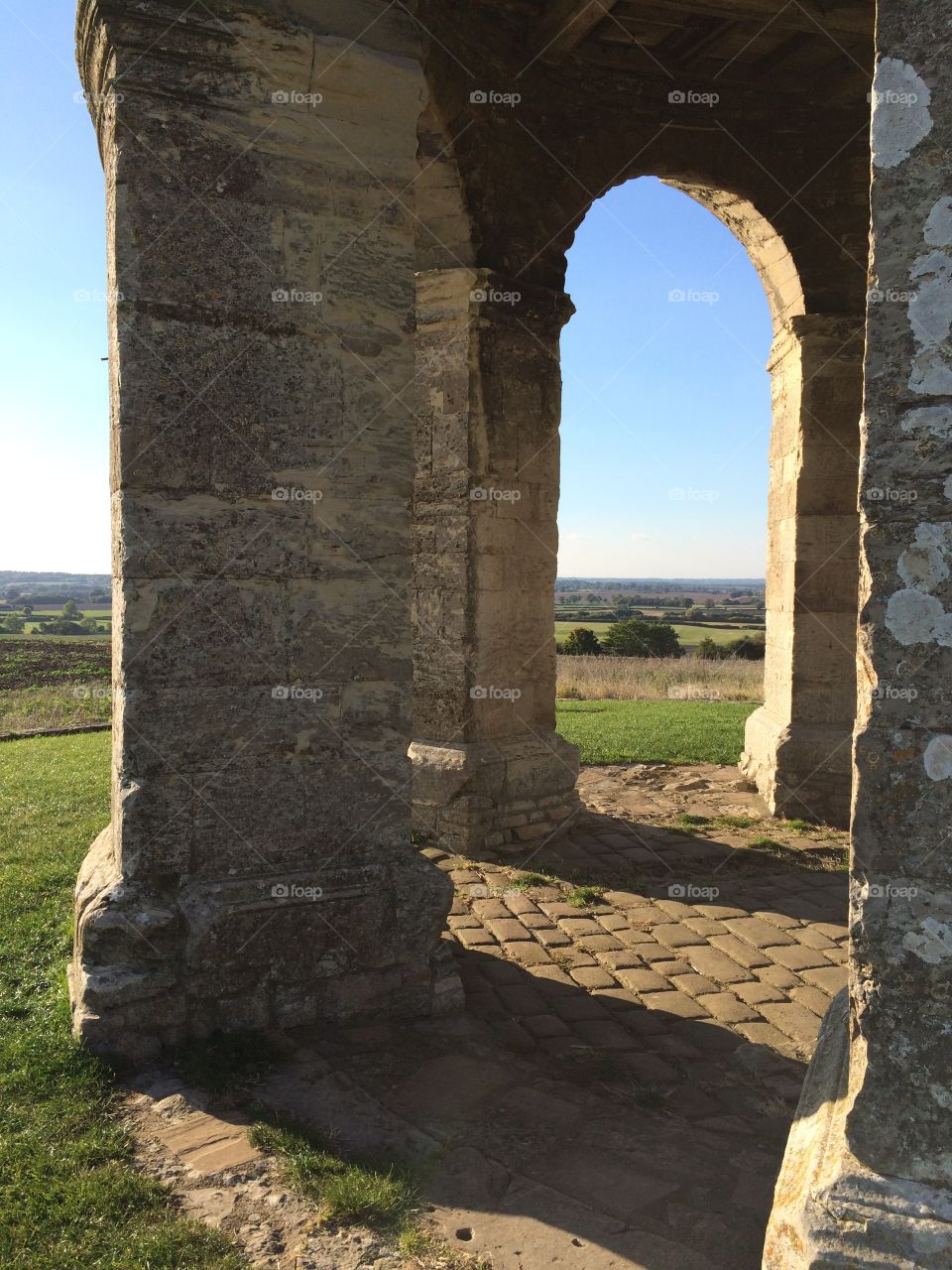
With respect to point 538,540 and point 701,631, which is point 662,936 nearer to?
point 538,540

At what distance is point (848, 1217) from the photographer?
5.23 ft

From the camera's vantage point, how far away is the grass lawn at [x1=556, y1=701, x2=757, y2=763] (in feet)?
28.6

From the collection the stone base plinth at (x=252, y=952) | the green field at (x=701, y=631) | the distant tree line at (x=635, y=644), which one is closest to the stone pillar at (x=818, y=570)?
the stone base plinth at (x=252, y=952)

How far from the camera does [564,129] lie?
6.20 metres

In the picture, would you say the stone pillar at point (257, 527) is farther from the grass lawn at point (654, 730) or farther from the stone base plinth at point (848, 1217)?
the grass lawn at point (654, 730)

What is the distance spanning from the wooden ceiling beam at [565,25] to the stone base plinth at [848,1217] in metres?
5.91

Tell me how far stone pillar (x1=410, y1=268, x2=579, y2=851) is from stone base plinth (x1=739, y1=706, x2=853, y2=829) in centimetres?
174

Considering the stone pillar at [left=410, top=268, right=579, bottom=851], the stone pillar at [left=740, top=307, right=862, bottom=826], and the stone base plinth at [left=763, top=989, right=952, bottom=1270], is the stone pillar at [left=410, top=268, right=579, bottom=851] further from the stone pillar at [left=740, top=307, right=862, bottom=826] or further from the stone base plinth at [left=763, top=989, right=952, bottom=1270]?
the stone base plinth at [left=763, top=989, right=952, bottom=1270]

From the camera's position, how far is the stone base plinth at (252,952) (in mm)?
3023

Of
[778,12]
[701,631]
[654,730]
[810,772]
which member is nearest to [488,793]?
[810,772]

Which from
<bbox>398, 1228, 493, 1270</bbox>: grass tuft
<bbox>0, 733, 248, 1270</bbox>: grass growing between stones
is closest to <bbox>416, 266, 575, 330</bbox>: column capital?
<bbox>0, 733, 248, 1270</bbox>: grass growing between stones

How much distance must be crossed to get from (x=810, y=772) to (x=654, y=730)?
3.27 meters

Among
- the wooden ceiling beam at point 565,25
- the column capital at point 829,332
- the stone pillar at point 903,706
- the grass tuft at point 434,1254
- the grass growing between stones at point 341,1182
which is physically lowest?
the grass tuft at point 434,1254

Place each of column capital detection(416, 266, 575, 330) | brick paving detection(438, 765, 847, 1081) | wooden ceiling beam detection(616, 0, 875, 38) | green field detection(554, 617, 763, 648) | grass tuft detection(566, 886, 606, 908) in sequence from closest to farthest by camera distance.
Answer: brick paving detection(438, 765, 847, 1081), grass tuft detection(566, 886, 606, 908), wooden ceiling beam detection(616, 0, 875, 38), column capital detection(416, 266, 575, 330), green field detection(554, 617, 763, 648)
